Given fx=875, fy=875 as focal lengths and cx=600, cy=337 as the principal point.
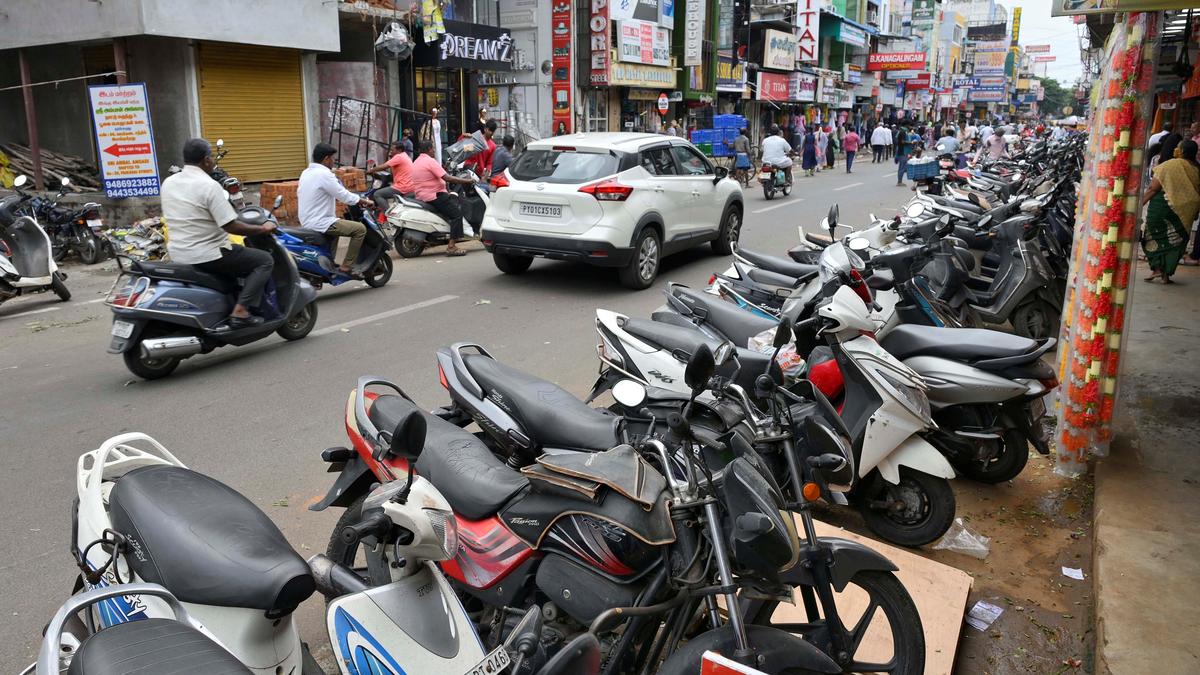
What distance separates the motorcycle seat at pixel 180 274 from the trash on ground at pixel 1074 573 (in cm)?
604

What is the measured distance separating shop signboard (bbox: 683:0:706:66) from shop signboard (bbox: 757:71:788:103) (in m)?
7.99

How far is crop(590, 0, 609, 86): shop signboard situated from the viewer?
24.1 m

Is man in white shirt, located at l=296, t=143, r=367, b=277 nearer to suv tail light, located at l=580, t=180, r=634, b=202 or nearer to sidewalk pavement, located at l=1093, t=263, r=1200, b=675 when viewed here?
suv tail light, located at l=580, t=180, r=634, b=202

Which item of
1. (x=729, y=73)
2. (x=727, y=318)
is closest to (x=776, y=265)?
(x=727, y=318)

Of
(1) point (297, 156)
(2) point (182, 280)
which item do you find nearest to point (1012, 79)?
(1) point (297, 156)

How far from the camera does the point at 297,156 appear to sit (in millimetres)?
16359

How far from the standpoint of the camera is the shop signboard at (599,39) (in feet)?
79.2

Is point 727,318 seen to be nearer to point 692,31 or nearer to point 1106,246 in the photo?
point 1106,246

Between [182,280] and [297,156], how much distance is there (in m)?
10.5

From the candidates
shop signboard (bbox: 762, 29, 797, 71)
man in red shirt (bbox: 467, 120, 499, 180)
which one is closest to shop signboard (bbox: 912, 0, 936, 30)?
shop signboard (bbox: 762, 29, 797, 71)

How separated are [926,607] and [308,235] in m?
7.17

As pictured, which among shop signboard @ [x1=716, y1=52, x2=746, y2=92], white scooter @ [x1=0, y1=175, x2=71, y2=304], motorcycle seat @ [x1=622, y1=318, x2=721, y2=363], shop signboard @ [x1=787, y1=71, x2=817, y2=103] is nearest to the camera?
motorcycle seat @ [x1=622, y1=318, x2=721, y2=363]

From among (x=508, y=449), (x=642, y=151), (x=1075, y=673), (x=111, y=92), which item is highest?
(x=111, y=92)

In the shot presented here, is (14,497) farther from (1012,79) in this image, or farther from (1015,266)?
(1012,79)
